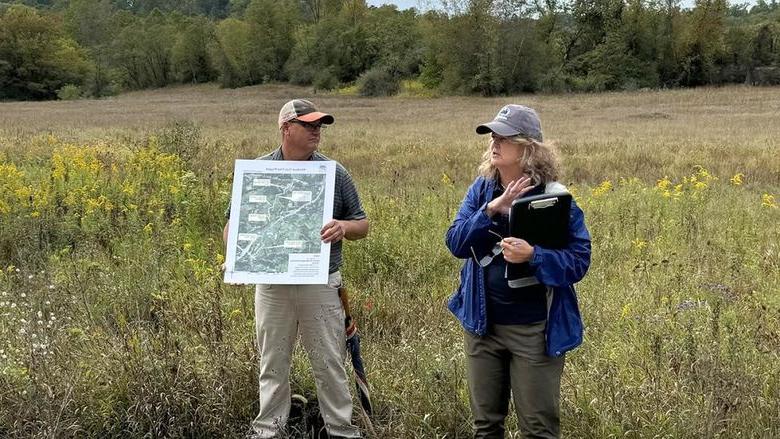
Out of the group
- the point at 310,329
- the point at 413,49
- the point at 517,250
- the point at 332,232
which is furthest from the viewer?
the point at 413,49

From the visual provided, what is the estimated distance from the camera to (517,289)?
2.75 meters

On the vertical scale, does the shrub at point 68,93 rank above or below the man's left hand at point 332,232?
below

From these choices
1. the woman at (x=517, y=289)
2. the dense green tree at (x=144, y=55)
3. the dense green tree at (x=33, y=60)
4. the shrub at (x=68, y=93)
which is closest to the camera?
→ the woman at (x=517, y=289)

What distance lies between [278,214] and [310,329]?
625 mm

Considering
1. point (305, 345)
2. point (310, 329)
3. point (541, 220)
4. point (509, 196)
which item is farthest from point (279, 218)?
point (541, 220)

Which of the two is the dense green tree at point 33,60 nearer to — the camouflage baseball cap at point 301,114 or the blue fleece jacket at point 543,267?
the camouflage baseball cap at point 301,114

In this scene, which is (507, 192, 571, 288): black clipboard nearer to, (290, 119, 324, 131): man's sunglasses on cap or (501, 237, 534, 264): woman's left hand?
(501, 237, 534, 264): woman's left hand

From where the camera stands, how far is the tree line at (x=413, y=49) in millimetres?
54531

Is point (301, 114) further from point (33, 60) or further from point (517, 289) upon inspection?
point (33, 60)

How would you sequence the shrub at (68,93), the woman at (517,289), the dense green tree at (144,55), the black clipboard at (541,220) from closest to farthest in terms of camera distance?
the black clipboard at (541,220)
the woman at (517,289)
the shrub at (68,93)
the dense green tree at (144,55)

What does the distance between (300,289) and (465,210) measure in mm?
963

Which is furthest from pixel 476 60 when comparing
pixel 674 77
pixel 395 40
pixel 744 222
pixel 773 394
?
pixel 773 394

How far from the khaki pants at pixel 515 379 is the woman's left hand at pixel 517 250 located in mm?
365

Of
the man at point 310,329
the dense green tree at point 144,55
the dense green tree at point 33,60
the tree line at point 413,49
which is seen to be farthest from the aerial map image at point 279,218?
the dense green tree at point 144,55
